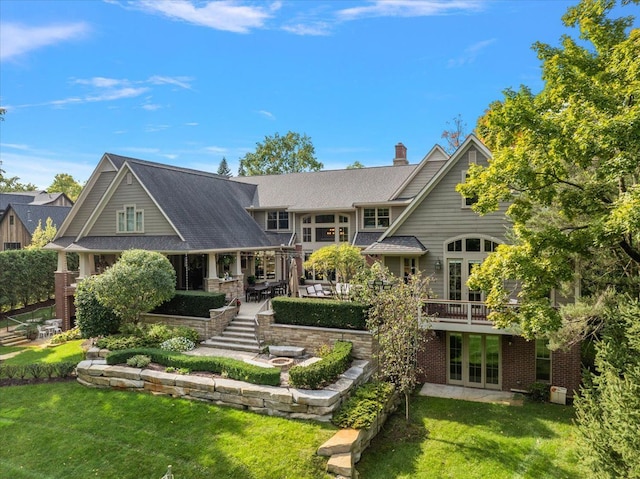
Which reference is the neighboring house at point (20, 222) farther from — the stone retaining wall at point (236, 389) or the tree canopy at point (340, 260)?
the tree canopy at point (340, 260)

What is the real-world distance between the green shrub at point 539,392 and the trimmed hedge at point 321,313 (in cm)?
637

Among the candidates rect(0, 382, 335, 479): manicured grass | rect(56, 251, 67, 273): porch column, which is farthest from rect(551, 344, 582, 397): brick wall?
rect(56, 251, 67, 273): porch column

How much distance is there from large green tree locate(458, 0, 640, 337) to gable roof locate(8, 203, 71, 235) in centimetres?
3804

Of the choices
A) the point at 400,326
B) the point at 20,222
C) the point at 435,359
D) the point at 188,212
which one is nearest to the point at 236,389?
the point at 400,326

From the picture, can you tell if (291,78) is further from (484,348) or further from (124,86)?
(484,348)

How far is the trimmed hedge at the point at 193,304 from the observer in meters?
16.8

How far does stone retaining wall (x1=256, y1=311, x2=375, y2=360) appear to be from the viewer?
14164 millimetres

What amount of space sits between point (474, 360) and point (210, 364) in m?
10.0

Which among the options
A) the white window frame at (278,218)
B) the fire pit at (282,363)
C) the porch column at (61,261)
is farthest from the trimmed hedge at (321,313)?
the porch column at (61,261)

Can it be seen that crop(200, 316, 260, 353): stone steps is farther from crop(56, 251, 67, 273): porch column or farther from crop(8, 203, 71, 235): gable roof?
crop(8, 203, 71, 235): gable roof

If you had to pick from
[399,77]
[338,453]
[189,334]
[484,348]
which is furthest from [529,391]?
[399,77]

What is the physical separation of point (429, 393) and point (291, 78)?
17071mm

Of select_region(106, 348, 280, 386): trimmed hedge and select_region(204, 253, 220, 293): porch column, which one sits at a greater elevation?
select_region(204, 253, 220, 293): porch column

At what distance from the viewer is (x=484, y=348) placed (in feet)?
49.1
